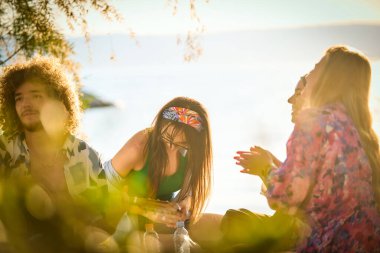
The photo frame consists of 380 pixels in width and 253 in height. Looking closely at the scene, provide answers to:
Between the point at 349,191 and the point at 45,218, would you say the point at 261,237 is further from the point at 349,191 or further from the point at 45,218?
the point at 45,218

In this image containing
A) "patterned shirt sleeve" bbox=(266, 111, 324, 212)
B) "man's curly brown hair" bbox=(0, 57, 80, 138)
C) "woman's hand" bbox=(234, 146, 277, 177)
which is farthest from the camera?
→ "man's curly brown hair" bbox=(0, 57, 80, 138)

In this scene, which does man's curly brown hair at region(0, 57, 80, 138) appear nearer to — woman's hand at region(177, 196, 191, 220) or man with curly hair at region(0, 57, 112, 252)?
man with curly hair at region(0, 57, 112, 252)

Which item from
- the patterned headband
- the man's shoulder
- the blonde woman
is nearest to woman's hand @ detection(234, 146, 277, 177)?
the blonde woman

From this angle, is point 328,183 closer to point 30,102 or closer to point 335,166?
point 335,166

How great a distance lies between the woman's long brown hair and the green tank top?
5cm

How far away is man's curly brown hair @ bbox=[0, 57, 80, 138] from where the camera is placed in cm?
455

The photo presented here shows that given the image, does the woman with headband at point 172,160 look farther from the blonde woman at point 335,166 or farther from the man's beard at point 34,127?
the blonde woman at point 335,166

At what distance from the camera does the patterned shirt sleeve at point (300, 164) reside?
288 cm

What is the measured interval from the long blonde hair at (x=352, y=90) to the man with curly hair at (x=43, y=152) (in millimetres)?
2270

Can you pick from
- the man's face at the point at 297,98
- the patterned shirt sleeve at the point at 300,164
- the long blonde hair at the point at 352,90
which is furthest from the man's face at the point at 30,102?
the long blonde hair at the point at 352,90

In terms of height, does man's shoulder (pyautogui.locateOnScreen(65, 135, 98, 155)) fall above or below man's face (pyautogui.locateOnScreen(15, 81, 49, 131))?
below

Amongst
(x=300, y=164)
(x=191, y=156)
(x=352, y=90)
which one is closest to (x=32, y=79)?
(x=191, y=156)

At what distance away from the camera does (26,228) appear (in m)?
3.85

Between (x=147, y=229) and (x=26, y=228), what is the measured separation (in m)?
0.99
